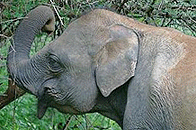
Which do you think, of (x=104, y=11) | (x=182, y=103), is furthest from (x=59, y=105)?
(x=182, y=103)

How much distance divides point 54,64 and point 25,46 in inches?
13.0

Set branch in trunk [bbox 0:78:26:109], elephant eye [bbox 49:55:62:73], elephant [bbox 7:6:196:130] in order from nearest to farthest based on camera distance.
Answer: elephant [bbox 7:6:196:130] → elephant eye [bbox 49:55:62:73] → branch in trunk [bbox 0:78:26:109]

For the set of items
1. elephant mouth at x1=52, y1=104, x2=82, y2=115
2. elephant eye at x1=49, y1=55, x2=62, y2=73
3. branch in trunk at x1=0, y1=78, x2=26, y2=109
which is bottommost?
branch in trunk at x1=0, y1=78, x2=26, y2=109

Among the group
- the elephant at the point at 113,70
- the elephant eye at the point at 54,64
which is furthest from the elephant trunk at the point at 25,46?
the elephant eye at the point at 54,64

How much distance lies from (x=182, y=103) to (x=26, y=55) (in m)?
1.31

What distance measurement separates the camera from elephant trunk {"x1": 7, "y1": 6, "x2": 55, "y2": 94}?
441cm

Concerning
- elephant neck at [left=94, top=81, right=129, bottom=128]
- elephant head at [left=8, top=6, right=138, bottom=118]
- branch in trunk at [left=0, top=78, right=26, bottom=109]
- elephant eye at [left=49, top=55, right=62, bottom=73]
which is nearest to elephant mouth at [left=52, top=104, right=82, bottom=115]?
elephant head at [left=8, top=6, right=138, bottom=118]

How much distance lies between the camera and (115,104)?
13.9 feet

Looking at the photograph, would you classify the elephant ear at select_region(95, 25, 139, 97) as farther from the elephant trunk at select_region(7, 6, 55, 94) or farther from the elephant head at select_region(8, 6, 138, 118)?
the elephant trunk at select_region(7, 6, 55, 94)

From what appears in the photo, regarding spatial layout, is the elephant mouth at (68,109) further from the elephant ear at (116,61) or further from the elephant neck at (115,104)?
the elephant ear at (116,61)

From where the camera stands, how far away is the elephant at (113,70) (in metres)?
3.80

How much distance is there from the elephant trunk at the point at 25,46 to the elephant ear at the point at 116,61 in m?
0.58

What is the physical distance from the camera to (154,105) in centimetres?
383


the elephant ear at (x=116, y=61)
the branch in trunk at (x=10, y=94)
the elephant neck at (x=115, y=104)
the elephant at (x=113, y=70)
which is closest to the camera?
the elephant at (x=113, y=70)
